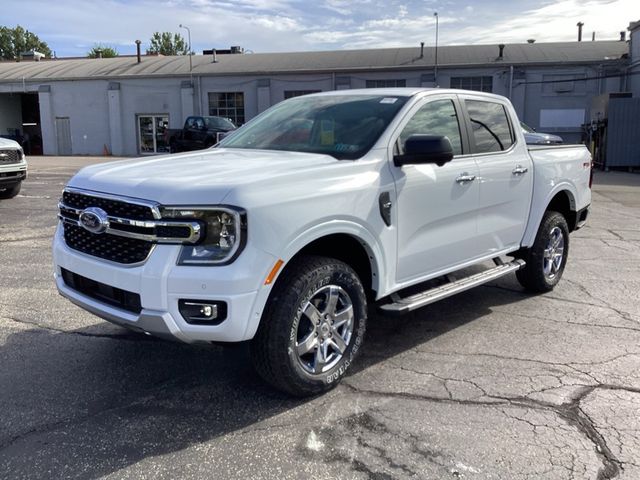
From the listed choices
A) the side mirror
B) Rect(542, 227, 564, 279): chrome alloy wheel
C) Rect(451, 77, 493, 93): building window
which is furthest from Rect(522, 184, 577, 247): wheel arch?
Rect(451, 77, 493, 93): building window

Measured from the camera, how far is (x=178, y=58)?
37.2m

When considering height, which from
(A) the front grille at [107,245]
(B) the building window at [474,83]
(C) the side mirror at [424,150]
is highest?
(B) the building window at [474,83]

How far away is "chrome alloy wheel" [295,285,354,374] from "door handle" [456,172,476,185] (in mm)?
1444

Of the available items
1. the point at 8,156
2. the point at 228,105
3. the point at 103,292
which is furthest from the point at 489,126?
the point at 228,105

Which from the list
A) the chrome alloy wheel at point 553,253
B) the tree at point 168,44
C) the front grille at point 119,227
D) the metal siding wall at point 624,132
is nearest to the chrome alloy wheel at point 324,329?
the front grille at point 119,227

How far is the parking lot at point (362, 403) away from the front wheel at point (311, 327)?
19cm

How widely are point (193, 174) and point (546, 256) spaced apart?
3922 mm

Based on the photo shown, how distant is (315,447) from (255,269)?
1.00 meters

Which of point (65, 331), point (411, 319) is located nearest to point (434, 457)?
point (411, 319)

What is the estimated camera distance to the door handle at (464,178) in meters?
4.62

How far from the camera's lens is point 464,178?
4.67 metres

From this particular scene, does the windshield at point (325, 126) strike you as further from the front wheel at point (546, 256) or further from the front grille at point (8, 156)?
the front grille at point (8, 156)

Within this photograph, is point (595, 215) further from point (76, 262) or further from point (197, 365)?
point (76, 262)

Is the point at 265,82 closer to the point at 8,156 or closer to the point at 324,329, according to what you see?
the point at 8,156
